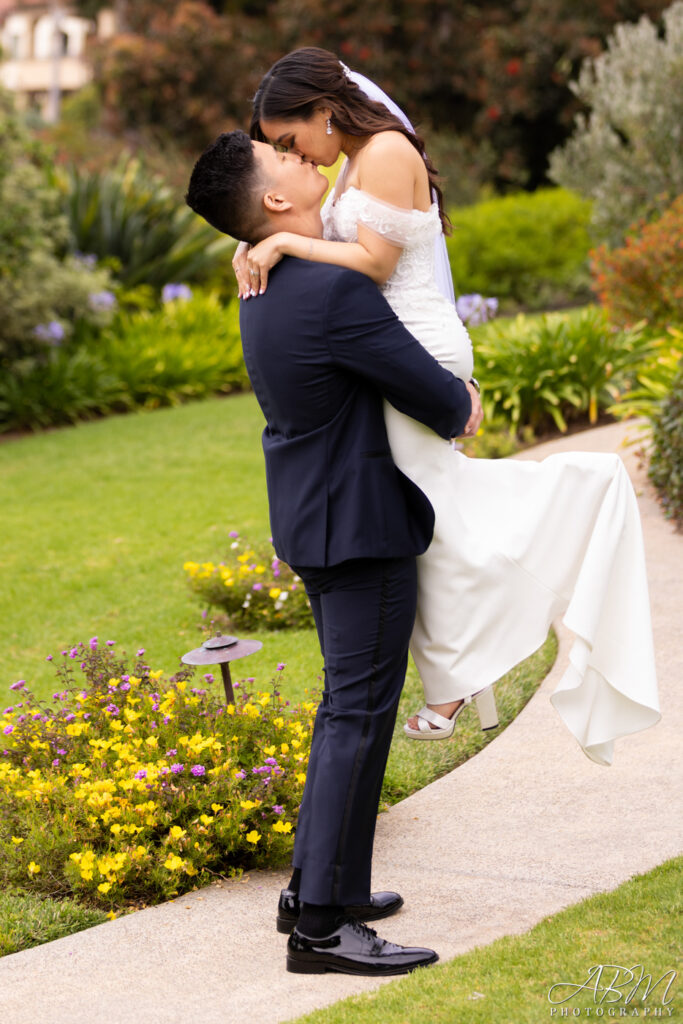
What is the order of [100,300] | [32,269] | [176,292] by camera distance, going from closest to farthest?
[32,269] < [100,300] < [176,292]

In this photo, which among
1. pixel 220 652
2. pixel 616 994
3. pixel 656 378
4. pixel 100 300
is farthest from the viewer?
pixel 100 300

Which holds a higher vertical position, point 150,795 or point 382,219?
point 382,219

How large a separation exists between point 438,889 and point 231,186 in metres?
1.91

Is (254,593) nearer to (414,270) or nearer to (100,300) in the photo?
(414,270)

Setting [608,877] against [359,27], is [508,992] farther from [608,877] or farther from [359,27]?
[359,27]

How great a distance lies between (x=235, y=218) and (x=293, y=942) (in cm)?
168

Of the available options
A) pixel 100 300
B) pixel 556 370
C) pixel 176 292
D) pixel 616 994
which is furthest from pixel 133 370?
pixel 616 994

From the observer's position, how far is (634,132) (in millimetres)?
12180

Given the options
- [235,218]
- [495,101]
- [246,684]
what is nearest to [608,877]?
[246,684]

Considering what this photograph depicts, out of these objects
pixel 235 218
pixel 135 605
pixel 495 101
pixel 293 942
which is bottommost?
pixel 135 605

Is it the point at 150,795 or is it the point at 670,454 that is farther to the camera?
the point at 670,454

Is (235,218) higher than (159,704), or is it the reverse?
(235,218)

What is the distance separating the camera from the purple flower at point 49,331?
1262 cm

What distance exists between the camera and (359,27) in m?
20.1
